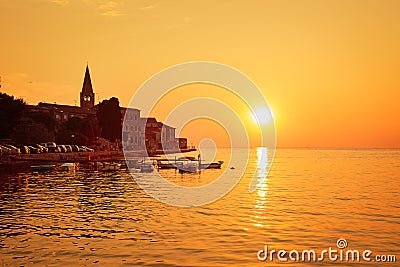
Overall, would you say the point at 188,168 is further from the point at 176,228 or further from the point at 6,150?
the point at 176,228

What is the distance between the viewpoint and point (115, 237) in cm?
2281

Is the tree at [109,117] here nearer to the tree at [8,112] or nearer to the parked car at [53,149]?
the parked car at [53,149]

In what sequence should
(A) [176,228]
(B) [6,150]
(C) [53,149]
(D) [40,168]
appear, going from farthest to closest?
(C) [53,149]
(B) [6,150]
(D) [40,168]
(A) [176,228]

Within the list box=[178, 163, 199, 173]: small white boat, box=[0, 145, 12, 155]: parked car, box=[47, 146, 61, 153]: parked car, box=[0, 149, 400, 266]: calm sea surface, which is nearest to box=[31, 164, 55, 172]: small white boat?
box=[0, 145, 12, 155]: parked car

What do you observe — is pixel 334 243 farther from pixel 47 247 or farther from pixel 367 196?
pixel 367 196

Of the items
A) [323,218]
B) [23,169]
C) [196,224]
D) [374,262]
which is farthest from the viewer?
[23,169]

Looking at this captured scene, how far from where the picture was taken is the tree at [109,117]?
15000cm

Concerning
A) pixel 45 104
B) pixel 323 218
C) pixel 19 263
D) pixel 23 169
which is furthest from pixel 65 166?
pixel 45 104

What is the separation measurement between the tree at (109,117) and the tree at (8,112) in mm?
61250

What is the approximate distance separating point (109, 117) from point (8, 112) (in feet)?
220

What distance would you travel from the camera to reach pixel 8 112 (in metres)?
85.1

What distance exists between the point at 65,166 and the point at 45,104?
12171cm

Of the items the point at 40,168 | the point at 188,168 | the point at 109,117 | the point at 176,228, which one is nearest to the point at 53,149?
the point at 40,168

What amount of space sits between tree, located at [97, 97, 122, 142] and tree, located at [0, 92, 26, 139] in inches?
2411
